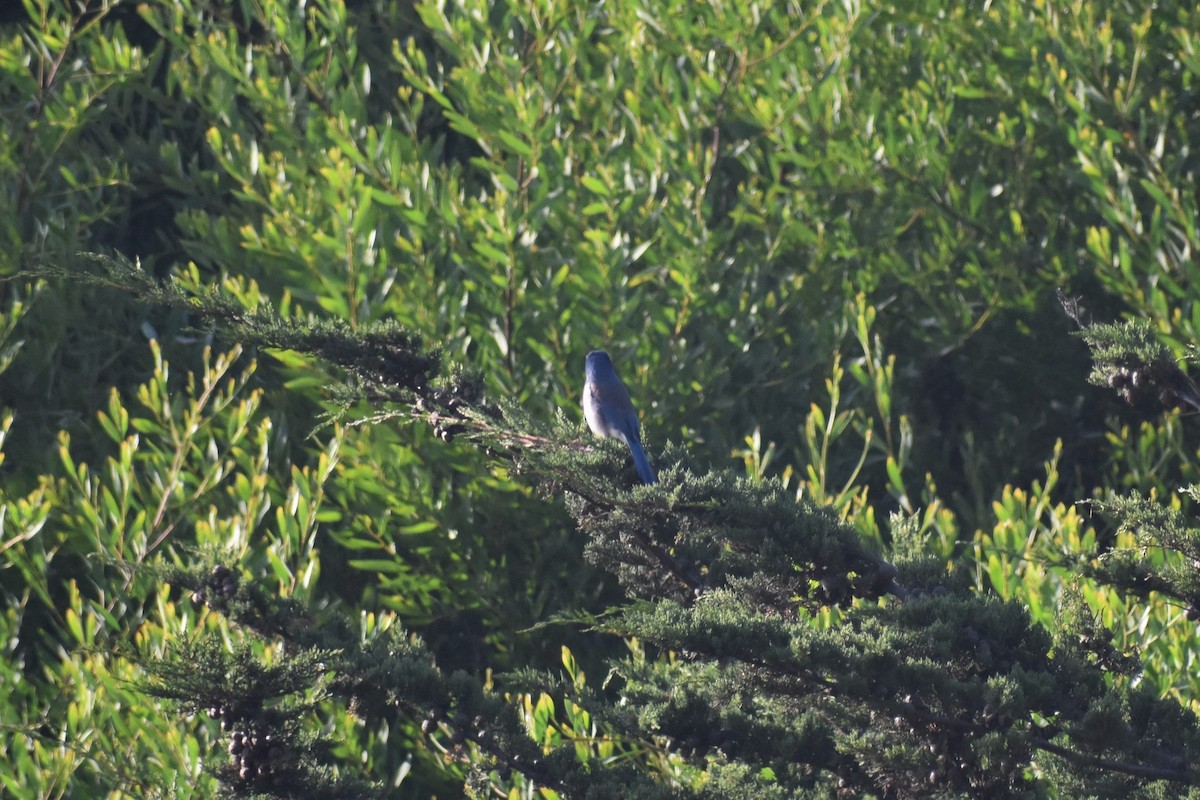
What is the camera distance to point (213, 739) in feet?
12.6

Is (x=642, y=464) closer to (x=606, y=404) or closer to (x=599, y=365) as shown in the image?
(x=606, y=404)

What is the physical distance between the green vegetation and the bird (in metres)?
0.25

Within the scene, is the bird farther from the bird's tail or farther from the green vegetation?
the bird's tail

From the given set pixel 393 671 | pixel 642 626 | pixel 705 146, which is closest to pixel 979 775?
pixel 642 626

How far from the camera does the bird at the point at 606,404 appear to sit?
4.18 metres

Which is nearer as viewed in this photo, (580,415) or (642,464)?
(642,464)

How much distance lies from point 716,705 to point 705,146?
470 centimetres

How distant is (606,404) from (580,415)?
2.96 feet

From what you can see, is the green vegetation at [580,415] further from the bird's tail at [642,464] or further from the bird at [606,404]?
the bird at [606,404]

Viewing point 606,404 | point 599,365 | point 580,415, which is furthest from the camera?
point 580,415

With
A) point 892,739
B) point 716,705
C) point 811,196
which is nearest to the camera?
point 892,739

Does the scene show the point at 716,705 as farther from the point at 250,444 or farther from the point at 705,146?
the point at 705,146

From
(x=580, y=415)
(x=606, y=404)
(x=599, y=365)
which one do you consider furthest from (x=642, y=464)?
(x=580, y=415)

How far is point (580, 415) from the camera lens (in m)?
5.41
